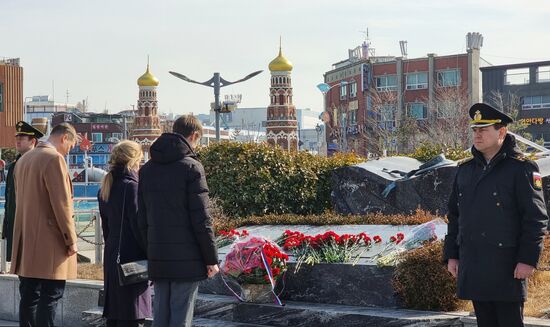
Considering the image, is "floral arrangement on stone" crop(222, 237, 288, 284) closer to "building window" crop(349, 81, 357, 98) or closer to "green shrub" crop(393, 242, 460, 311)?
"green shrub" crop(393, 242, 460, 311)

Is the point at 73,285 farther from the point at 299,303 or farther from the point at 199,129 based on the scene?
the point at 199,129

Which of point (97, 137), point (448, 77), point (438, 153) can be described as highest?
point (448, 77)

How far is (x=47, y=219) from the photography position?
7000 millimetres

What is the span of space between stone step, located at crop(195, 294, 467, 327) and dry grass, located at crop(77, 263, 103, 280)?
7.12ft

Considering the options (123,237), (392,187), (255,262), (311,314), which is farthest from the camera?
(392,187)

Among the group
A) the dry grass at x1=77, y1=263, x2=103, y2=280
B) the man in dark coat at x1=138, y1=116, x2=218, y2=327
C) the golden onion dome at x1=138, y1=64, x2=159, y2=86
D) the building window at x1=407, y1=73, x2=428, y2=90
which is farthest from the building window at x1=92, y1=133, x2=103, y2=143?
the man in dark coat at x1=138, y1=116, x2=218, y2=327

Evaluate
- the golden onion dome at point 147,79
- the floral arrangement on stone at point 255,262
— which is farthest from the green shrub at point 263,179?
the golden onion dome at point 147,79

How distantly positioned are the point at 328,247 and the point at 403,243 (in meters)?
0.70

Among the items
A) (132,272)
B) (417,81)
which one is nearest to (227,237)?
(132,272)

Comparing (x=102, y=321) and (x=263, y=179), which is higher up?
(x=263, y=179)

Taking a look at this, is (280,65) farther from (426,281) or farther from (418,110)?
(426,281)

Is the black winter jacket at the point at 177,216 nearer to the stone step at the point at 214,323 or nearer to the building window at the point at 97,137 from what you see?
the stone step at the point at 214,323

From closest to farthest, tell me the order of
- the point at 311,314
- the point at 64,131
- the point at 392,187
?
1. the point at 64,131
2. the point at 311,314
3. the point at 392,187

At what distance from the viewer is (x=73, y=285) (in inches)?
370
